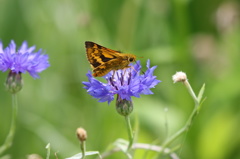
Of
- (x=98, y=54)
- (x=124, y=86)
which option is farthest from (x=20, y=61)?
(x=124, y=86)

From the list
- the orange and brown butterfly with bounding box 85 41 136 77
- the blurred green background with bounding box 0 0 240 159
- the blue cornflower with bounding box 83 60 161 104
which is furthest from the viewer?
the blurred green background with bounding box 0 0 240 159

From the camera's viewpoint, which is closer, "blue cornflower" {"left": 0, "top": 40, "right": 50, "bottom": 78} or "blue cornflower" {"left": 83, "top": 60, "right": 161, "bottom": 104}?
"blue cornflower" {"left": 83, "top": 60, "right": 161, "bottom": 104}

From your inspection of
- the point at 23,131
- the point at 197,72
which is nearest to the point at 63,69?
the point at 23,131

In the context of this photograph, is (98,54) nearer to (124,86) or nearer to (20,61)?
(124,86)

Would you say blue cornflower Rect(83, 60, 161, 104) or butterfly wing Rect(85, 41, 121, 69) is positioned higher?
butterfly wing Rect(85, 41, 121, 69)

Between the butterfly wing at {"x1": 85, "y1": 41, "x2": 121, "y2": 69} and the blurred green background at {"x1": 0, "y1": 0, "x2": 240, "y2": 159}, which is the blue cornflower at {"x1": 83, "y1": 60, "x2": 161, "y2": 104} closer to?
the butterfly wing at {"x1": 85, "y1": 41, "x2": 121, "y2": 69}

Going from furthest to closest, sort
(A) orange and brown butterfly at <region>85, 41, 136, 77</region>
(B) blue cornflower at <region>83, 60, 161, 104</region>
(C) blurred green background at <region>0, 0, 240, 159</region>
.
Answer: (C) blurred green background at <region>0, 0, 240, 159</region> < (A) orange and brown butterfly at <region>85, 41, 136, 77</region> < (B) blue cornflower at <region>83, 60, 161, 104</region>

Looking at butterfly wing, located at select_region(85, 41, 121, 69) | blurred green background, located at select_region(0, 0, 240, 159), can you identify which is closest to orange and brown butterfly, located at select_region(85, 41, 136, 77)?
butterfly wing, located at select_region(85, 41, 121, 69)
